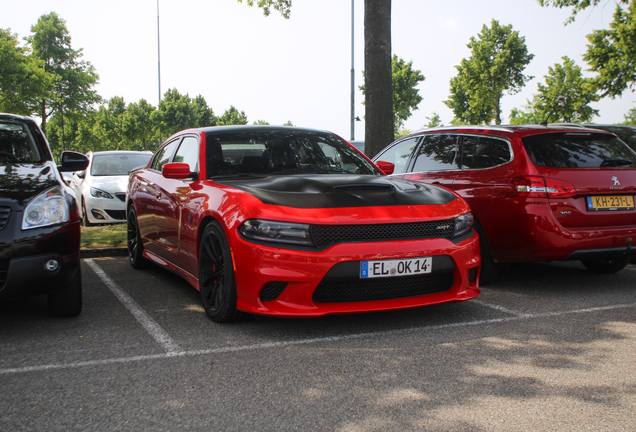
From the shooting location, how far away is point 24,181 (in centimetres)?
445

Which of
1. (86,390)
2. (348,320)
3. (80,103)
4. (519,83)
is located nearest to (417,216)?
(348,320)

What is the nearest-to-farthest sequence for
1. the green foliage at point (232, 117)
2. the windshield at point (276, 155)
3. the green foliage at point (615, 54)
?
the windshield at point (276, 155) < the green foliage at point (615, 54) < the green foliage at point (232, 117)

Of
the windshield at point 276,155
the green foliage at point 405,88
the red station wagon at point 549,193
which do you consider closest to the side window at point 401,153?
the red station wagon at point 549,193

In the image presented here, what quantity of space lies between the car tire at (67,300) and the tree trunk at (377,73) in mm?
7400

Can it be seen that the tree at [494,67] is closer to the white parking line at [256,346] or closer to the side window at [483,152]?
the side window at [483,152]

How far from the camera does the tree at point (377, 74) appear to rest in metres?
10.9

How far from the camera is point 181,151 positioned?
589 cm

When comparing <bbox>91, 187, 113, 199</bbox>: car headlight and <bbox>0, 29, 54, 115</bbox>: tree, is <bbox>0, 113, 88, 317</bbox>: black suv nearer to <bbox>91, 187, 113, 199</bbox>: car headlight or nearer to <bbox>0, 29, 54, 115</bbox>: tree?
<bbox>91, 187, 113, 199</bbox>: car headlight

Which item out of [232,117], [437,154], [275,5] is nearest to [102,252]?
[437,154]

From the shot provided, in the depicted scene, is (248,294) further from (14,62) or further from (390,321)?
(14,62)

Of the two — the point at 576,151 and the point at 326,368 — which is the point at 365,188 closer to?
the point at 326,368

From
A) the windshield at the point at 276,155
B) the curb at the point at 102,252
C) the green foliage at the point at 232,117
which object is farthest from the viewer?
the green foliage at the point at 232,117

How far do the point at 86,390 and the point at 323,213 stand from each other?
5.87ft

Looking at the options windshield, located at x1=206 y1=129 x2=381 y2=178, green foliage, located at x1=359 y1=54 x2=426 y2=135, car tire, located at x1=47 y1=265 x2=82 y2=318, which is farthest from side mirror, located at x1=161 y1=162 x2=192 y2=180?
green foliage, located at x1=359 y1=54 x2=426 y2=135
